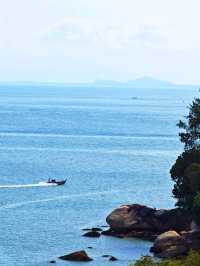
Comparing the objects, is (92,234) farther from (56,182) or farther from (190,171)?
(56,182)

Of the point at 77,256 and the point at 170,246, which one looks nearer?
the point at 77,256

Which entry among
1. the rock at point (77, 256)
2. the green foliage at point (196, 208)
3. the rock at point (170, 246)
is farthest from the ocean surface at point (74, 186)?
the green foliage at point (196, 208)

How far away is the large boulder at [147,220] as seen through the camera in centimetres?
7500

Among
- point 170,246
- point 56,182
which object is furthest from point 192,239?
point 56,182

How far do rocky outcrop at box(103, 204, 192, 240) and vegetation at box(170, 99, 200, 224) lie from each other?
139cm

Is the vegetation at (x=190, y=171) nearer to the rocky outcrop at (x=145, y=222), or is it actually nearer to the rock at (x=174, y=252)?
the rocky outcrop at (x=145, y=222)

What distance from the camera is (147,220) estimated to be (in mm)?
75625

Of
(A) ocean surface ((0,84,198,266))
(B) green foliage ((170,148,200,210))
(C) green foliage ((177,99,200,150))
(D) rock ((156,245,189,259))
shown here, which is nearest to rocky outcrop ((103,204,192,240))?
(B) green foliage ((170,148,200,210))

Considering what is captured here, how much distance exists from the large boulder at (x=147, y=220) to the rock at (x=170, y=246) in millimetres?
5522

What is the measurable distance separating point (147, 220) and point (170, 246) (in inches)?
359

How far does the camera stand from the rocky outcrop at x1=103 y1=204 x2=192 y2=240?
74.9 meters

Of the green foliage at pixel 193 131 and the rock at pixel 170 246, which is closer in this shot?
the rock at pixel 170 246

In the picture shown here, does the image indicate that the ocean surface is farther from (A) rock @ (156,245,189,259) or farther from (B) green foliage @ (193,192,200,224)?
(B) green foliage @ (193,192,200,224)

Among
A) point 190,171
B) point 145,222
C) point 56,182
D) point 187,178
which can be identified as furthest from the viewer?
point 56,182
